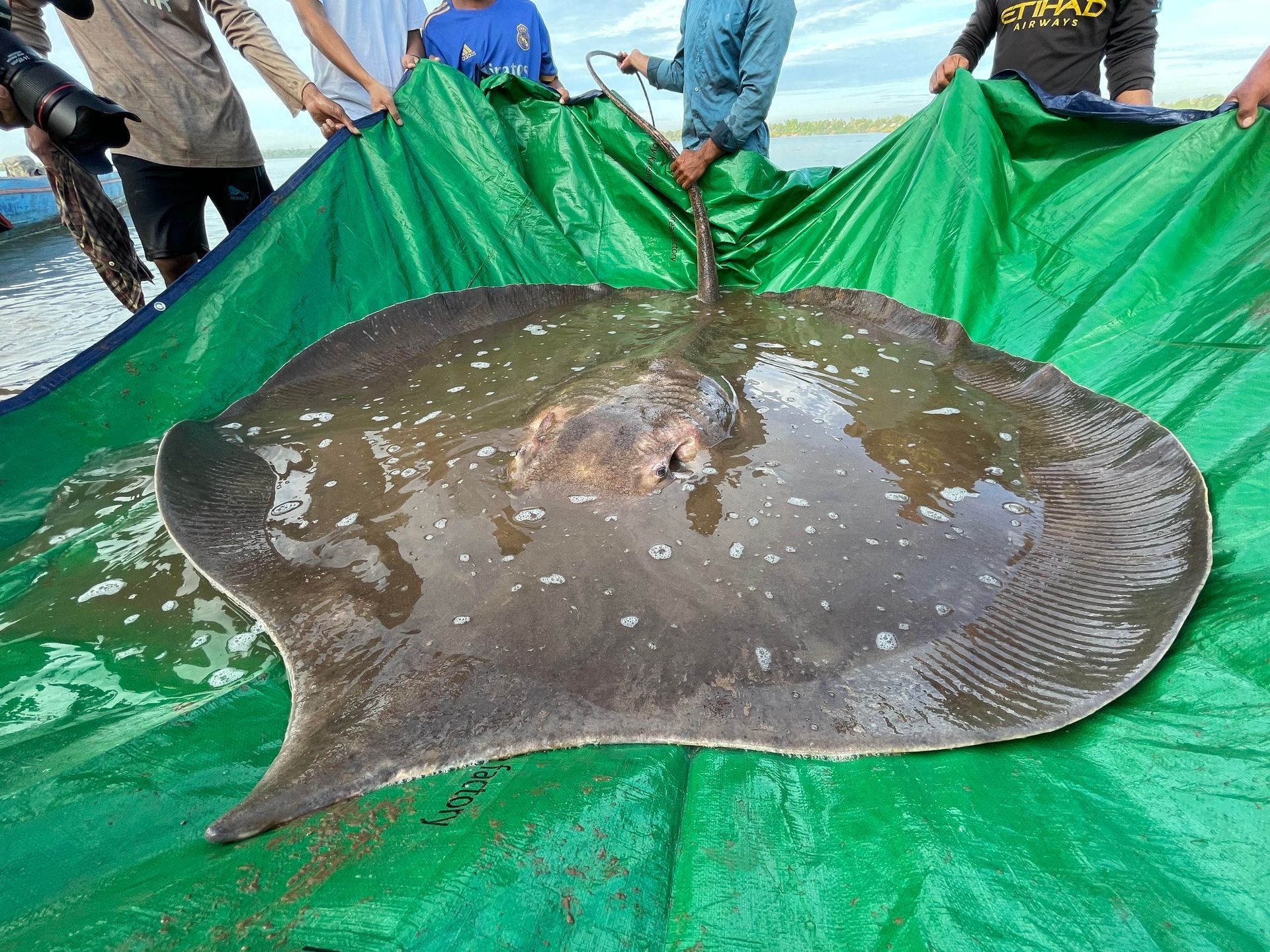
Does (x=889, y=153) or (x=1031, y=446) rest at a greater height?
(x=889, y=153)

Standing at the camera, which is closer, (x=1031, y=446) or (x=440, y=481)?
(x=440, y=481)

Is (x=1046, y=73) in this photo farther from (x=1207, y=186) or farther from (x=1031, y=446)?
(x=1031, y=446)

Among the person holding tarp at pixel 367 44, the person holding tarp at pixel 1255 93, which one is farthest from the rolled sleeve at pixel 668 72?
the person holding tarp at pixel 1255 93

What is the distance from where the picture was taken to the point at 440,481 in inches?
82.3

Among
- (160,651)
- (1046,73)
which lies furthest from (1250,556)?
(1046,73)

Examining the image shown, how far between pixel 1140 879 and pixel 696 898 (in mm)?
752

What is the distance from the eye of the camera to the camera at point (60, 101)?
2.54 meters

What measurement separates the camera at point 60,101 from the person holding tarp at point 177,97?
3.18ft

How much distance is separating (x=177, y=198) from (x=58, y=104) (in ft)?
5.12

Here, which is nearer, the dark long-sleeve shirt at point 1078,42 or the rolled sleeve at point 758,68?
the dark long-sleeve shirt at point 1078,42

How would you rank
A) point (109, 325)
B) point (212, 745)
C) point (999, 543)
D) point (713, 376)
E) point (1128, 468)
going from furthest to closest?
point (109, 325) < point (713, 376) < point (1128, 468) < point (999, 543) < point (212, 745)

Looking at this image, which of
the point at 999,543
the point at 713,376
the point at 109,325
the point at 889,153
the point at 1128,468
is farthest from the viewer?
the point at 109,325

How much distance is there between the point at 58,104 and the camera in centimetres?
254

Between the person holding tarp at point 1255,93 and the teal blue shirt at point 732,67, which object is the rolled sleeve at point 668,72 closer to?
the teal blue shirt at point 732,67
